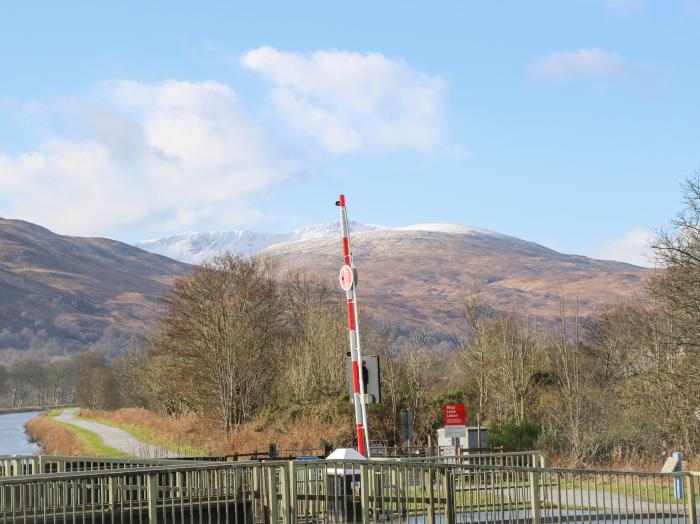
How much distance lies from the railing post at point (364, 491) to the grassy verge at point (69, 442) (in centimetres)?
3600

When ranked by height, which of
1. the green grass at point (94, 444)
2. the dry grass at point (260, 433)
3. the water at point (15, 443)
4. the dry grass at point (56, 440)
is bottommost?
the water at point (15, 443)

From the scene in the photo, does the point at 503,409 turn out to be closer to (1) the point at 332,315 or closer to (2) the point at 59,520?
(1) the point at 332,315

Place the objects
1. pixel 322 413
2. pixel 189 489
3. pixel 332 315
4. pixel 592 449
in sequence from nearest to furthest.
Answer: pixel 189 489, pixel 592 449, pixel 322 413, pixel 332 315

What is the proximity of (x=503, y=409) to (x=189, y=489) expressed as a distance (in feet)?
119

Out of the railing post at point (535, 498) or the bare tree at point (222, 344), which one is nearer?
the railing post at point (535, 498)

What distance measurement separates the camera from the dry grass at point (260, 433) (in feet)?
139

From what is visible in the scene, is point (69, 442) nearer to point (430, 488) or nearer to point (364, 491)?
point (430, 488)

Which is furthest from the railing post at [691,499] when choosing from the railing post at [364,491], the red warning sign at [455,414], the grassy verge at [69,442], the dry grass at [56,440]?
the dry grass at [56,440]

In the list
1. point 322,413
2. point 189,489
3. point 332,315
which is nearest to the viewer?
point 189,489

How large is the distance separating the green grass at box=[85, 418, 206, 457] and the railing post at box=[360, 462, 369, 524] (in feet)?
106

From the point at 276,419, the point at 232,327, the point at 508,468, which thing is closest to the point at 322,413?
the point at 276,419

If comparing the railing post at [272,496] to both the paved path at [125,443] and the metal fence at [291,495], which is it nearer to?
the metal fence at [291,495]

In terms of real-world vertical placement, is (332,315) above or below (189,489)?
above

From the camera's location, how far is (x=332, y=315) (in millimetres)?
63031
